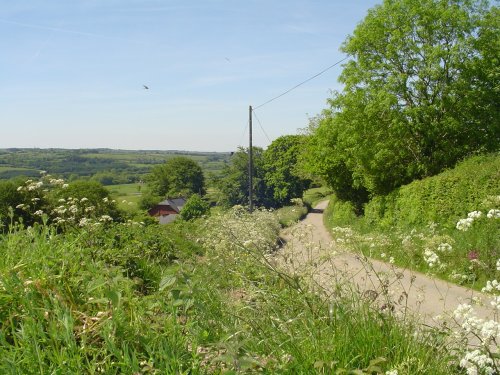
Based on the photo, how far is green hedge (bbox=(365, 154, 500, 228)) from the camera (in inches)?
574

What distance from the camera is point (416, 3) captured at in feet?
65.1

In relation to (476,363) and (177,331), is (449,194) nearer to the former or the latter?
(476,363)

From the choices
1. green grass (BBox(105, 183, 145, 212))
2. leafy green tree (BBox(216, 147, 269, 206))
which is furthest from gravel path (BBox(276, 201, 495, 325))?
leafy green tree (BBox(216, 147, 269, 206))

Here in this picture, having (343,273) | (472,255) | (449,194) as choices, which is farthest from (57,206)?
(449,194)

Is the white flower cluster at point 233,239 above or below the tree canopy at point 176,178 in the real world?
above

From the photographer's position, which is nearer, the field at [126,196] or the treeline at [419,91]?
the field at [126,196]

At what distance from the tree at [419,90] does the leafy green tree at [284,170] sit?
91.6 ft

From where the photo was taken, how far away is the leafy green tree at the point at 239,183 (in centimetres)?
5009

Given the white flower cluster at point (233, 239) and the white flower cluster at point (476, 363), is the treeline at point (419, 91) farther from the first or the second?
the white flower cluster at point (476, 363)

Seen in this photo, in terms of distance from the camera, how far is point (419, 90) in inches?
786

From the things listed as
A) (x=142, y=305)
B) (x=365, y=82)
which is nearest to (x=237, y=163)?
(x=365, y=82)

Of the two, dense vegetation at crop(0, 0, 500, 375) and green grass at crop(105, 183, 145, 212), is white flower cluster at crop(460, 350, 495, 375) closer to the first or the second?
dense vegetation at crop(0, 0, 500, 375)

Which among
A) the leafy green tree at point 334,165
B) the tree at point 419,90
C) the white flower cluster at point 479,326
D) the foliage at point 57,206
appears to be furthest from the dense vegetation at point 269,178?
the white flower cluster at point 479,326

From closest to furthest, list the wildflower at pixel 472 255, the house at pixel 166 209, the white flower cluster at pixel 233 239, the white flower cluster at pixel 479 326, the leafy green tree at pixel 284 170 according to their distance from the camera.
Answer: the white flower cluster at pixel 479 326, the white flower cluster at pixel 233 239, the wildflower at pixel 472 255, the leafy green tree at pixel 284 170, the house at pixel 166 209
